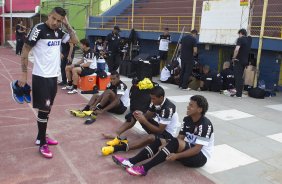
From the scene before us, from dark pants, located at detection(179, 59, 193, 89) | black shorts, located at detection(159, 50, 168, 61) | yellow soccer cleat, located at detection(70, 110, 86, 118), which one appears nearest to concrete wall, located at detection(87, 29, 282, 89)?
black shorts, located at detection(159, 50, 168, 61)

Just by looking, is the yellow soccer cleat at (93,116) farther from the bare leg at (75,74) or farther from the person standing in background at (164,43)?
the person standing in background at (164,43)

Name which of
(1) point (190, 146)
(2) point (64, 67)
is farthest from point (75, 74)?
(1) point (190, 146)

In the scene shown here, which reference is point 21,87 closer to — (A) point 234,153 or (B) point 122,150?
(B) point 122,150

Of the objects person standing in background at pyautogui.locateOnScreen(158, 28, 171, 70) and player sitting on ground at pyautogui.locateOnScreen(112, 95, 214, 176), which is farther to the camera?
person standing in background at pyautogui.locateOnScreen(158, 28, 171, 70)

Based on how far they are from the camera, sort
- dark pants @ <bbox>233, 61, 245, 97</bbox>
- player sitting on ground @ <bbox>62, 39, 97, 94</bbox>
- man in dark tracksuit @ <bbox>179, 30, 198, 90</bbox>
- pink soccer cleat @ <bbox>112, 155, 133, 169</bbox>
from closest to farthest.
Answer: pink soccer cleat @ <bbox>112, 155, 133, 169</bbox>
dark pants @ <bbox>233, 61, 245, 97</bbox>
player sitting on ground @ <bbox>62, 39, 97, 94</bbox>
man in dark tracksuit @ <bbox>179, 30, 198, 90</bbox>

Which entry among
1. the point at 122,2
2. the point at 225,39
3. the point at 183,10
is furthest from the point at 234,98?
the point at 122,2

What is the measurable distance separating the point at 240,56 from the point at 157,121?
201 inches

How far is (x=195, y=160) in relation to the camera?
4.35 meters

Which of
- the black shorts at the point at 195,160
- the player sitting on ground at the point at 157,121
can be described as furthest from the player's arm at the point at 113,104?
the black shorts at the point at 195,160

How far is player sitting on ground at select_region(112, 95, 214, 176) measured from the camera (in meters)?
4.11

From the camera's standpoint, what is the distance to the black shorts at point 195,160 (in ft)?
14.2

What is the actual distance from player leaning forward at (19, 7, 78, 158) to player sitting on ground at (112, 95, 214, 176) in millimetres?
1271

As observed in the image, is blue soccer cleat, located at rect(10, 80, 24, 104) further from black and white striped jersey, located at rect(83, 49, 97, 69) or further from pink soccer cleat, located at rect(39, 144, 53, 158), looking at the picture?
black and white striped jersey, located at rect(83, 49, 97, 69)

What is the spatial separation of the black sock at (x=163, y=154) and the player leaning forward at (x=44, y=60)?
146 centimetres
